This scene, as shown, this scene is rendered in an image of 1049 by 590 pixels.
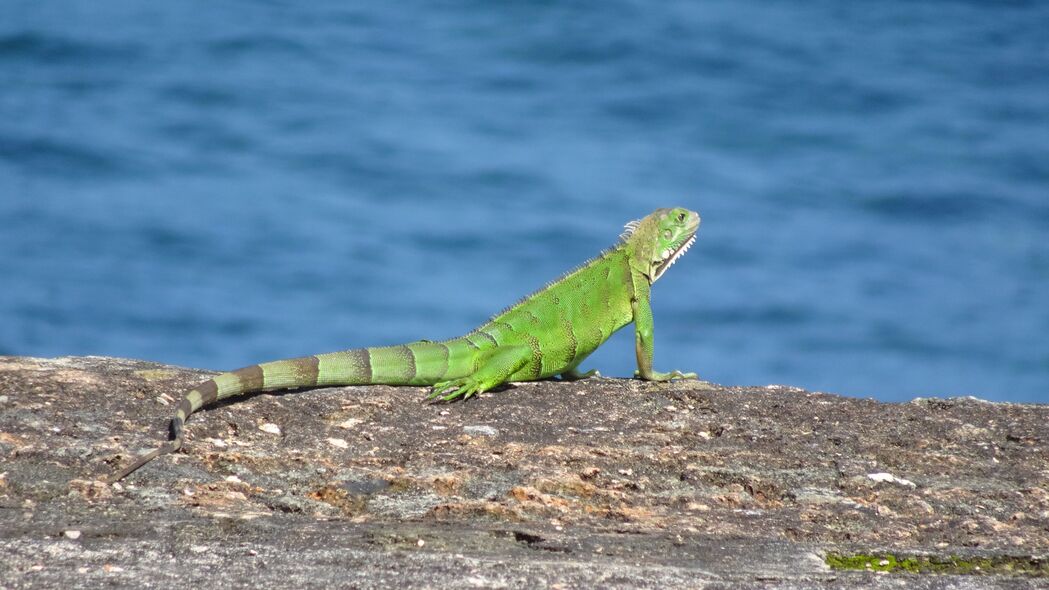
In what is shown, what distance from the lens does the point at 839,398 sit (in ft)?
17.7

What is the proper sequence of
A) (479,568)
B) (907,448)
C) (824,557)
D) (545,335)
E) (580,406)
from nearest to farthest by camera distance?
(479,568)
(824,557)
(907,448)
(580,406)
(545,335)

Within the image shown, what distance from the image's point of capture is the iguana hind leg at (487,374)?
5250 millimetres

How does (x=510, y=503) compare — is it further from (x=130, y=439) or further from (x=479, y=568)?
(x=130, y=439)

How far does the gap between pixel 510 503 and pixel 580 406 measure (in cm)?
116

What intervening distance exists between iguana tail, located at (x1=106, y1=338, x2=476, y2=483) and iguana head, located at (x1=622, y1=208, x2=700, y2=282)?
1325mm

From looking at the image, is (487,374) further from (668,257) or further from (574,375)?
(668,257)

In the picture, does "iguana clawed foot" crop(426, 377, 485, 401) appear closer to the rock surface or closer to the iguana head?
the rock surface

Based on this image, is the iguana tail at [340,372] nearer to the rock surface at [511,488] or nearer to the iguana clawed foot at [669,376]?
the rock surface at [511,488]

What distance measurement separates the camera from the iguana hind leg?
5.25 meters

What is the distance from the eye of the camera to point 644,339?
6246mm

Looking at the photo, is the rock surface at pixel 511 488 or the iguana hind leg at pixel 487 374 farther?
the iguana hind leg at pixel 487 374

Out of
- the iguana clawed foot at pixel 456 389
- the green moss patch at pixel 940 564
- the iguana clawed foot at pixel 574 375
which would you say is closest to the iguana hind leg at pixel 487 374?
the iguana clawed foot at pixel 456 389

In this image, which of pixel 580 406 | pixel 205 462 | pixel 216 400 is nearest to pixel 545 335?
pixel 580 406

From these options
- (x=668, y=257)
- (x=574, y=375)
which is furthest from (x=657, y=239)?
(x=574, y=375)
